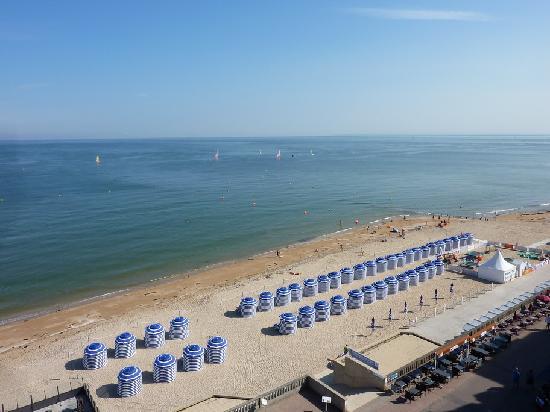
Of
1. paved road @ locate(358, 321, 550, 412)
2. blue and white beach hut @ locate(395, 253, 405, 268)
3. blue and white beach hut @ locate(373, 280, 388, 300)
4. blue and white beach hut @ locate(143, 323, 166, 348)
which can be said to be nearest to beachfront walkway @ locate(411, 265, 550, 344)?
paved road @ locate(358, 321, 550, 412)

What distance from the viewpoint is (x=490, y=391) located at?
16141mm

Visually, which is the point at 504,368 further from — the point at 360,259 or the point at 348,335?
the point at 360,259

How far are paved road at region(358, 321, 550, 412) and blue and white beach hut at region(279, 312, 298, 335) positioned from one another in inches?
339

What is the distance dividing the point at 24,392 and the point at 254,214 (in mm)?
42261

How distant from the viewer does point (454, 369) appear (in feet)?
56.4

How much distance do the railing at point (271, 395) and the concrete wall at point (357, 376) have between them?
1685mm

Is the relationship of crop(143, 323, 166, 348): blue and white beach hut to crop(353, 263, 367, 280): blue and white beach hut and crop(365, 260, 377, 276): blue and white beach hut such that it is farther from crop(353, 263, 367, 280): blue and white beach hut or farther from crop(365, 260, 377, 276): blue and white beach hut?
crop(365, 260, 377, 276): blue and white beach hut

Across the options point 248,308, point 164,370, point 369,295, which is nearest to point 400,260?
point 369,295

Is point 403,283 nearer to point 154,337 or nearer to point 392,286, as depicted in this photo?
point 392,286

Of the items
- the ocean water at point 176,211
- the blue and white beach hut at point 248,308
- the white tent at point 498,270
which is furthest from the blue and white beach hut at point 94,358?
the white tent at point 498,270

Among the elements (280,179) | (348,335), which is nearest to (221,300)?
(348,335)

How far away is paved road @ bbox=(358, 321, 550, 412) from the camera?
15.2 m

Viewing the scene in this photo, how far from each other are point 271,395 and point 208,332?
974cm

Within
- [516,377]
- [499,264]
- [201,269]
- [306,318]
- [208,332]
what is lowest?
[201,269]
